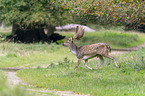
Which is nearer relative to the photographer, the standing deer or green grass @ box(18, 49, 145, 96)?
green grass @ box(18, 49, 145, 96)

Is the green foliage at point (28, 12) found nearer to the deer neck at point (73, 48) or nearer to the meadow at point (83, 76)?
the meadow at point (83, 76)

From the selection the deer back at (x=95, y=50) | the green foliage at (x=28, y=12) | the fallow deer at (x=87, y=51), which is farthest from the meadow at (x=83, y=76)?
the green foliage at (x=28, y=12)

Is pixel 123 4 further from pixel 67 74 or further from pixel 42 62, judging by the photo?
pixel 42 62

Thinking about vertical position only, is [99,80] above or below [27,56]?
above

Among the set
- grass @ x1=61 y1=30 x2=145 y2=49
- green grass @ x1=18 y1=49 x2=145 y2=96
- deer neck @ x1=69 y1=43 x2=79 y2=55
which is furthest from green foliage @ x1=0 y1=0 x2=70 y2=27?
A: deer neck @ x1=69 y1=43 x2=79 y2=55

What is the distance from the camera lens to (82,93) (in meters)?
8.88

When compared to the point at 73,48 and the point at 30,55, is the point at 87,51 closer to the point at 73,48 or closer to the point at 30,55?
the point at 73,48

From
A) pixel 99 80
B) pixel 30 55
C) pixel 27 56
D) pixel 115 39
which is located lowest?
pixel 115 39

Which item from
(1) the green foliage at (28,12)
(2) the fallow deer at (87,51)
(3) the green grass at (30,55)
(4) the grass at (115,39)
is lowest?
(4) the grass at (115,39)

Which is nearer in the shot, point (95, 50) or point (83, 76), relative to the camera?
point (83, 76)

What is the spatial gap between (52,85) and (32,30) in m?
20.8

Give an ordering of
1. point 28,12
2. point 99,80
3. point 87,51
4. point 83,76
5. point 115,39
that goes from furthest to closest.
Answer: point 115,39 < point 28,12 < point 87,51 < point 83,76 < point 99,80

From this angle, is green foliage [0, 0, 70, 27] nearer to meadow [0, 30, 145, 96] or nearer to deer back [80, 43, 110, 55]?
meadow [0, 30, 145, 96]

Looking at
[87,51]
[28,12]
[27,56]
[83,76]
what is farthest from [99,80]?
[28,12]
